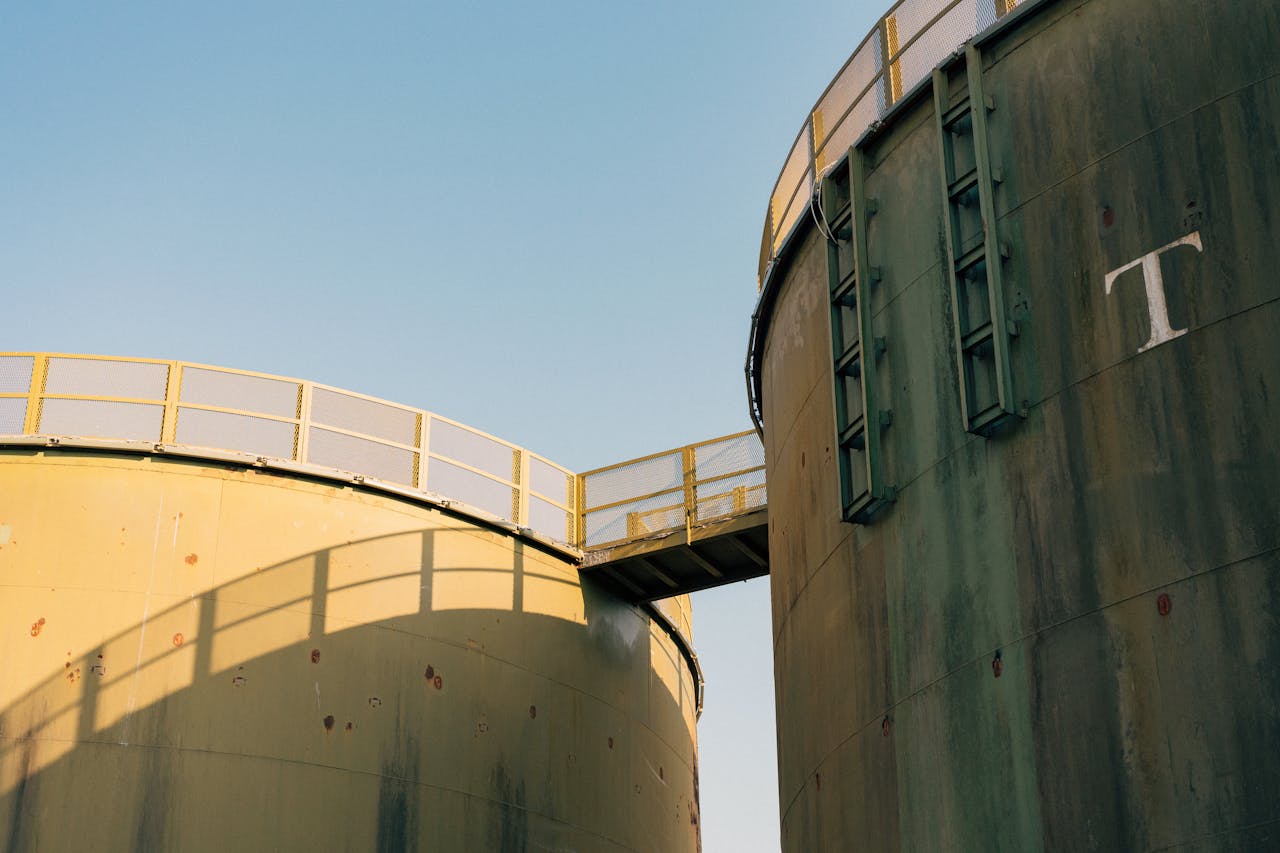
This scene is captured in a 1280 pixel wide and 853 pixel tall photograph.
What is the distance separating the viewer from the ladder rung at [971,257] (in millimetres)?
13164

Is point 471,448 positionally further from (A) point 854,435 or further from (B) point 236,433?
(A) point 854,435

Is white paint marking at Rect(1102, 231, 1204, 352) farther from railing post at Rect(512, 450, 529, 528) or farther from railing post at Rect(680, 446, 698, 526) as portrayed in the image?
railing post at Rect(512, 450, 529, 528)

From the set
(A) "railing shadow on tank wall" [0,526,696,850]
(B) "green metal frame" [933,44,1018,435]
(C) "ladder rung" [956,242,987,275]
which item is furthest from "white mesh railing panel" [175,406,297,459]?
(C) "ladder rung" [956,242,987,275]

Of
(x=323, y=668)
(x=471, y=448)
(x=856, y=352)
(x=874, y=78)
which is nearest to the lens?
(x=856, y=352)

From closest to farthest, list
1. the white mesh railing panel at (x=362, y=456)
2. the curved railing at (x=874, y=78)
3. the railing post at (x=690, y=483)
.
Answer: the curved railing at (x=874, y=78), the white mesh railing panel at (x=362, y=456), the railing post at (x=690, y=483)

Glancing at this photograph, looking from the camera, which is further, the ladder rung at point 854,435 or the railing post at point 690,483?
the railing post at point 690,483

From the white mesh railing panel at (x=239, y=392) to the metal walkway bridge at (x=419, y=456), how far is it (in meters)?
0.02

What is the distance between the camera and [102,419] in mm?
21125

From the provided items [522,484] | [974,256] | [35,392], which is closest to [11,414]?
[35,392]

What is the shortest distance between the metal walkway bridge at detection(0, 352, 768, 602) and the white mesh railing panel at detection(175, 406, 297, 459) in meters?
0.02

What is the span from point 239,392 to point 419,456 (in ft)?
9.42

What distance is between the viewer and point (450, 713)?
21781 millimetres

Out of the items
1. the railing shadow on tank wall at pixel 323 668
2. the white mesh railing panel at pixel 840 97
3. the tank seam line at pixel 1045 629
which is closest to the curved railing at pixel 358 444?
the railing shadow on tank wall at pixel 323 668

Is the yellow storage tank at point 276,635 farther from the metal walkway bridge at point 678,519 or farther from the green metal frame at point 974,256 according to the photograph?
the green metal frame at point 974,256
